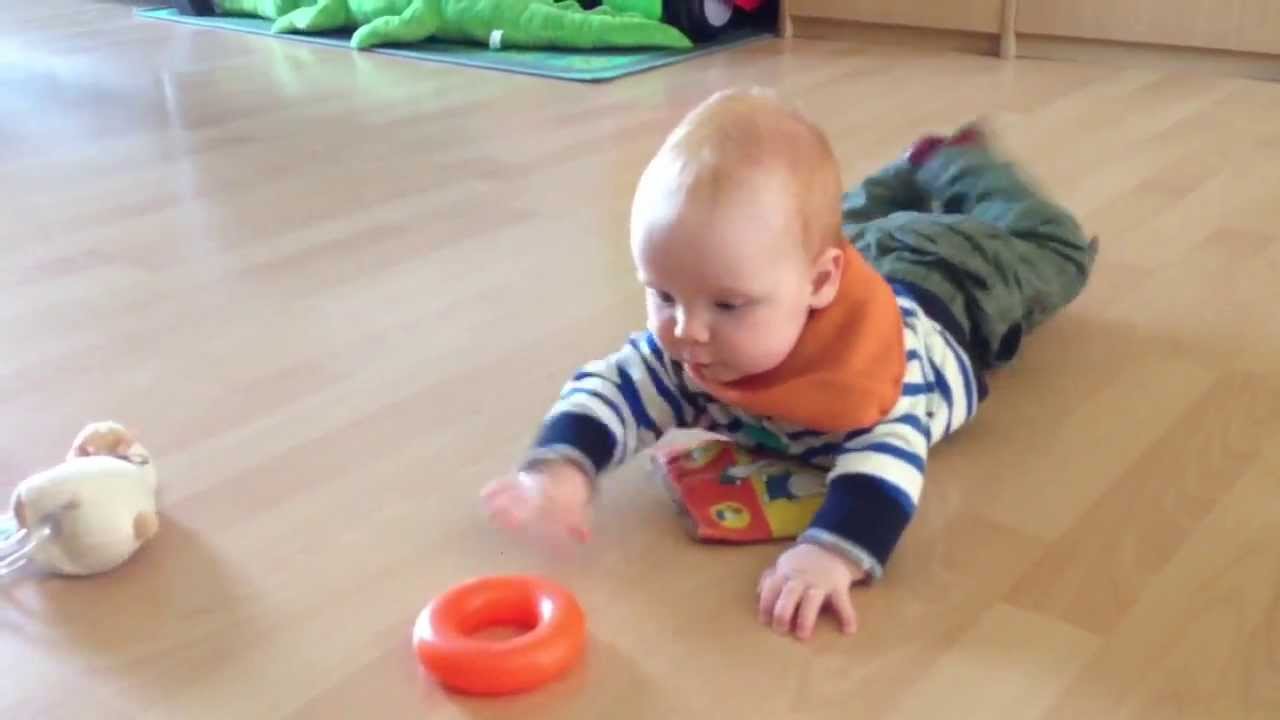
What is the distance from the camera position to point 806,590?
0.80 meters

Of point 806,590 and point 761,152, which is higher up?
point 761,152

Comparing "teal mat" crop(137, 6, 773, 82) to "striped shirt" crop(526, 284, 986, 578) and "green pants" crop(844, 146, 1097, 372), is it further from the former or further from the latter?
"striped shirt" crop(526, 284, 986, 578)

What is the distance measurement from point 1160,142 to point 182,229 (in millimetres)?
1376

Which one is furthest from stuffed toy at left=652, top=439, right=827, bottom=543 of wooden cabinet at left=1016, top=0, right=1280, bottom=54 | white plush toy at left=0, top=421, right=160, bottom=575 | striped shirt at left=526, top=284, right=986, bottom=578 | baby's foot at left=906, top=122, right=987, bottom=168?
wooden cabinet at left=1016, top=0, right=1280, bottom=54

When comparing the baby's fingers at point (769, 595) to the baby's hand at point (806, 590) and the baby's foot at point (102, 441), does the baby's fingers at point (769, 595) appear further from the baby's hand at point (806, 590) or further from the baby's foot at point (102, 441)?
the baby's foot at point (102, 441)

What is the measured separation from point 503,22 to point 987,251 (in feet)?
6.28

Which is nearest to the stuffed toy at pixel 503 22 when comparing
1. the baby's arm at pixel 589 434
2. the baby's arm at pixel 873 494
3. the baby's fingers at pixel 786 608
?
the baby's arm at pixel 589 434

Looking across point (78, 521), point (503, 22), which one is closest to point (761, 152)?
point (78, 521)

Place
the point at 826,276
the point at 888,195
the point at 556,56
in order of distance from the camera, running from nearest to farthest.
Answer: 1. the point at 826,276
2. the point at 888,195
3. the point at 556,56

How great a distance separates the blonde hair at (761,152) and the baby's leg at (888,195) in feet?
1.69

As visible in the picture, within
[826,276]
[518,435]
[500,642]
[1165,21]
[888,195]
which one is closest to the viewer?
[500,642]

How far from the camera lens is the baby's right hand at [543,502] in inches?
35.4

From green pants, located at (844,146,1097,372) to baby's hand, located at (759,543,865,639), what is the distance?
32 centimetres

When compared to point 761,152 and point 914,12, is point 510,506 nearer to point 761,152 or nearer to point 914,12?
point 761,152
